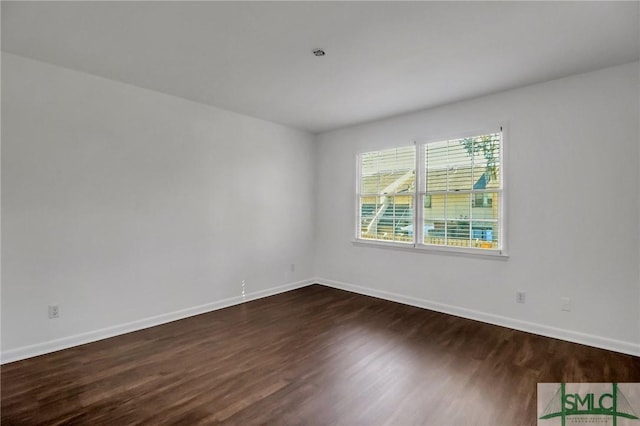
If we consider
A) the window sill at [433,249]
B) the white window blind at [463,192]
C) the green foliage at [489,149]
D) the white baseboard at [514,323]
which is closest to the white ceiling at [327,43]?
the green foliage at [489,149]

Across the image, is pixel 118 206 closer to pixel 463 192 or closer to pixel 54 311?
pixel 54 311

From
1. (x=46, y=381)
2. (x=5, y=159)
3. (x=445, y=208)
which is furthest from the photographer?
(x=445, y=208)

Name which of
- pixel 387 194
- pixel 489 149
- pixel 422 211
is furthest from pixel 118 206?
pixel 489 149

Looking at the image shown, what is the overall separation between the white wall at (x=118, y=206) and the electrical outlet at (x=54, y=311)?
0.04m

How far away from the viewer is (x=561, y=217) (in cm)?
323

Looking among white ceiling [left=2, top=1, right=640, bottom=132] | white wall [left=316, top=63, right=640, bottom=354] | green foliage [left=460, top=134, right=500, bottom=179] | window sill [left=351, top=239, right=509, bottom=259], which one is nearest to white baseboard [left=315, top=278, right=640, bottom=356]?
white wall [left=316, top=63, right=640, bottom=354]

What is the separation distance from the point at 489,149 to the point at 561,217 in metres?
1.02

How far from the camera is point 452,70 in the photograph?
3014 millimetres

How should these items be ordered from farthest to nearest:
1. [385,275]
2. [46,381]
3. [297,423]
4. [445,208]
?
[385,275], [445,208], [46,381], [297,423]

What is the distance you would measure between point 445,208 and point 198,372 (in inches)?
127

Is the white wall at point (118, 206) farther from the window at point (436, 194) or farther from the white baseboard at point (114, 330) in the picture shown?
the window at point (436, 194)

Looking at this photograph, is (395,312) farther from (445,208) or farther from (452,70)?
(452,70)

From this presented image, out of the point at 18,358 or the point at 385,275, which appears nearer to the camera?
the point at 18,358

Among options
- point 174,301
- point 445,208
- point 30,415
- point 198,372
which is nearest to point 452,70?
point 445,208
